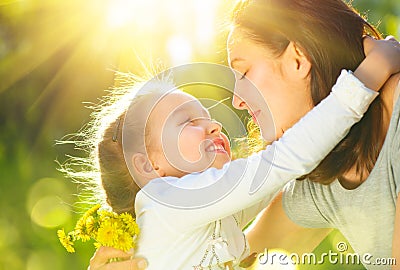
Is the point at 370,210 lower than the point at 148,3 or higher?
higher

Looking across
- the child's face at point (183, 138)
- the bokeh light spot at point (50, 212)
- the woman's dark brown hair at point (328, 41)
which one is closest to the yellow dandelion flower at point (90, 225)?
the child's face at point (183, 138)

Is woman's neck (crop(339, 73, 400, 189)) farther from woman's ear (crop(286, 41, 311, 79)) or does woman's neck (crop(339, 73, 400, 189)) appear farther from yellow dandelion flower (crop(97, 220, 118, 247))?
yellow dandelion flower (crop(97, 220, 118, 247))

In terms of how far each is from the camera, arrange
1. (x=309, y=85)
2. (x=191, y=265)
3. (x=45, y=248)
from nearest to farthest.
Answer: (x=191, y=265) < (x=309, y=85) < (x=45, y=248)

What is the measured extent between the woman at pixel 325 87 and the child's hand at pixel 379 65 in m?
0.09

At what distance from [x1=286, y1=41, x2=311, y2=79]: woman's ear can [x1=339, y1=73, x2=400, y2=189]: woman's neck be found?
0.24m

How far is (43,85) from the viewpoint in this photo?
20.1 feet

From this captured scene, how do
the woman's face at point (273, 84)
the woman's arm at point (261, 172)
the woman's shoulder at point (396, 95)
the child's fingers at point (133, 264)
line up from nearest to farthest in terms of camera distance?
the woman's arm at point (261, 172) < the woman's shoulder at point (396, 95) < the child's fingers at point (133, 264) < the woman's face at point (273, 84)

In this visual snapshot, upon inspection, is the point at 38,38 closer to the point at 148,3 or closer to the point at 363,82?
the point at 148,3

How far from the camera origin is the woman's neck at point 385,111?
1.85 metres

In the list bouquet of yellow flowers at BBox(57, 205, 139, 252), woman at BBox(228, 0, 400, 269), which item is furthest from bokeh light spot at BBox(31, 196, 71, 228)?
woman at BBox(228, 0, 400, 269)

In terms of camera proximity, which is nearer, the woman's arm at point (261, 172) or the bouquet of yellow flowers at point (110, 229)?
the woman's arm at point (261, 172)

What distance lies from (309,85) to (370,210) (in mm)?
427

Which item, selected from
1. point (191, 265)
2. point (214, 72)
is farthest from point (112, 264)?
point (214, 72)

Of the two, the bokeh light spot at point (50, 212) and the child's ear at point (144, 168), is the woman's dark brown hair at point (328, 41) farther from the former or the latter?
the bokeh light spot at point (50, 212)
